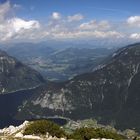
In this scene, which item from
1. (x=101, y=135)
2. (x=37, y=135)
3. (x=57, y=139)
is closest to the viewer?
(x=57, y=139)

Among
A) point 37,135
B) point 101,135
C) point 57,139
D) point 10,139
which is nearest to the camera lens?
point 10,139

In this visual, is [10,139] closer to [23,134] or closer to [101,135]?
[23,134]

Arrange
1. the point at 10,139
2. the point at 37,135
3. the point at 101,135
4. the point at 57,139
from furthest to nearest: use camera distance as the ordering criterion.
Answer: the point at 101,135 < the point at 37,135 < the point at 57,139 < the point at 10,139

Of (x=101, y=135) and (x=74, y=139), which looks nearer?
(x=74, y=139)

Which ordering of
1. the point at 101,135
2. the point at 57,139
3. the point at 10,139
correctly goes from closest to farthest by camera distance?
the point at 10,139
the point at 57,139
the point at 101,135

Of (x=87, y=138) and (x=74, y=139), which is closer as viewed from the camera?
(x=74, y=139)

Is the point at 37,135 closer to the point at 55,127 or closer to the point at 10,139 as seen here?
the point at 55,127

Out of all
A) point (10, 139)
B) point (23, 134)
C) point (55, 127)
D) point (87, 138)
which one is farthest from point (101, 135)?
point (10, 139)

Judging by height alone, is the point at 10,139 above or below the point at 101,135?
above

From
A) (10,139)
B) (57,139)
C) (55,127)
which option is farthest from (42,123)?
(10,139)
